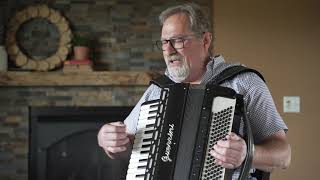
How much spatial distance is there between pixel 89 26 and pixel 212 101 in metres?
1.85

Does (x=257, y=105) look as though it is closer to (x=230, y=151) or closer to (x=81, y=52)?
(x=230, y=151)

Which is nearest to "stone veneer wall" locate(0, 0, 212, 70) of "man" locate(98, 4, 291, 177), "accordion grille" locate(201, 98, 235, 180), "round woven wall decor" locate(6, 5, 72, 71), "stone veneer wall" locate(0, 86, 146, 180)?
"round woven wall decor" locate(6, 5, 72, 71)

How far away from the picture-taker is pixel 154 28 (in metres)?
3.07

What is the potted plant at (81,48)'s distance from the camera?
296cm

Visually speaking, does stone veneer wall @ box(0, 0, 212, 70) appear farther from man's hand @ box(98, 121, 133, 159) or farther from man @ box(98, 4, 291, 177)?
man's hand @ box(98, 121, 133, 159)

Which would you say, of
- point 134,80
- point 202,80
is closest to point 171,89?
point 202,80

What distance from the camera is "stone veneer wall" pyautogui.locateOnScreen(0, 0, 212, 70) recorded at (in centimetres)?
307

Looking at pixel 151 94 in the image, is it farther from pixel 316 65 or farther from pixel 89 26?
pixel 316 65

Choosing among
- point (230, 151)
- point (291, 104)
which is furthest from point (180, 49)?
point (291, 104)

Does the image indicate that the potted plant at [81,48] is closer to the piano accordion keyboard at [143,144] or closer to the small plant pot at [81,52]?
the small plant pot at [81,52]

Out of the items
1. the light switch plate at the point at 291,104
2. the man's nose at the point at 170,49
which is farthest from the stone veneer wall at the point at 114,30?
the man's nose at the point at 170,49

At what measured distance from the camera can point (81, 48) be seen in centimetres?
296

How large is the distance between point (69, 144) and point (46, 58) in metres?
0.57

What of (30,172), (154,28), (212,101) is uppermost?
(154,28)
